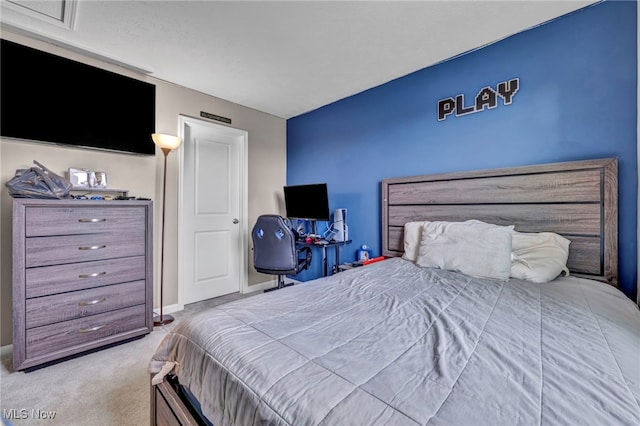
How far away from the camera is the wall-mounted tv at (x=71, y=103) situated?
201 cm

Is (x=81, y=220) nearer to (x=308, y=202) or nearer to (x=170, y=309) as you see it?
(x=170, y=309)

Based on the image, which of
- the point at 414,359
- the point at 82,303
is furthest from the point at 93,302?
the point at 414,359

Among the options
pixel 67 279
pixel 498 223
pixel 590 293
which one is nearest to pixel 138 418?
pixel 67 279

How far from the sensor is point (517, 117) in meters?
2.02

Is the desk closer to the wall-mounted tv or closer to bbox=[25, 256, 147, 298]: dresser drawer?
bbox=[25, 256, 147, 298]: dresser drawer

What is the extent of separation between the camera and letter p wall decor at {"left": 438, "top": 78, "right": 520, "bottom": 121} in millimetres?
2043

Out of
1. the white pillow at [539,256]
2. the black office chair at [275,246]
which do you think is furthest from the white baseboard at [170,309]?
the white pillow at [539,256]

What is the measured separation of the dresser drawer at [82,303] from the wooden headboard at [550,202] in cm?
263

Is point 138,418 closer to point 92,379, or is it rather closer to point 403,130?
point 92,379

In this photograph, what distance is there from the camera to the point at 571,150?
181 cm

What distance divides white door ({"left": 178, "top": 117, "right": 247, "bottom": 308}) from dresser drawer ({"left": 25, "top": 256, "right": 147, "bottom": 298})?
762mm

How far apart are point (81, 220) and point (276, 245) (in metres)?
1.59

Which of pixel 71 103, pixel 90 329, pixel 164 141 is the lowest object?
pixel 90 329

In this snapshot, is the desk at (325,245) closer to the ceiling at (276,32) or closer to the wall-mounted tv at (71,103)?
the ceiling at (276,32)
